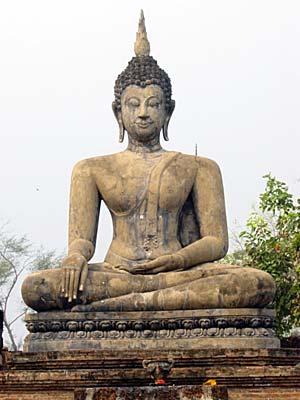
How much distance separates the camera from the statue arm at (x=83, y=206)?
15664mm

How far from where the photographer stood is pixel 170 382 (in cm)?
1117

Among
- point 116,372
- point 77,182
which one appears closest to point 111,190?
point 77,182

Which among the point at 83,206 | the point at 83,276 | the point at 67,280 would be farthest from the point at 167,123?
the point at 67,280

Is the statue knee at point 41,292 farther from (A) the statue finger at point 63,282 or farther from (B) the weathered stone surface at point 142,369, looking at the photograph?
(B) the weathered stone surface at point 142,369

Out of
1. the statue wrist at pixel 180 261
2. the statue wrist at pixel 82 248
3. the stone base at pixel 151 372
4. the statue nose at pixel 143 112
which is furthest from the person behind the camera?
the statue nose at pixel 143 112

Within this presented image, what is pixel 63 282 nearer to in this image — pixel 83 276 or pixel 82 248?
pixel 83 276

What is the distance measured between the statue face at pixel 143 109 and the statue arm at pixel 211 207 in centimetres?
80

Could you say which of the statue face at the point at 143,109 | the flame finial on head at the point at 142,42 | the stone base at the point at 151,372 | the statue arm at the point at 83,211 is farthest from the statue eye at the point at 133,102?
the stone base at the point at 151,372

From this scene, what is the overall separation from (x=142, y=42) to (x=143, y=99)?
3.48 ft

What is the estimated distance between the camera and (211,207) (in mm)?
15719

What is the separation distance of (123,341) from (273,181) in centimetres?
765

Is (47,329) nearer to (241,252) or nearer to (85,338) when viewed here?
(85,338)

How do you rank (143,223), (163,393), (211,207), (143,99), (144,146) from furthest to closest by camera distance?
(144,146)
(143,99)
(211,207)
(143,223)
(163,393)

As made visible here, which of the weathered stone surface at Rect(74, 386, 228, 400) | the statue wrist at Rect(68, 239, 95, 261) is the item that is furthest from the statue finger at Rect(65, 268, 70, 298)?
the weathered stone surface at Rect(74, 386, 228, 400)
